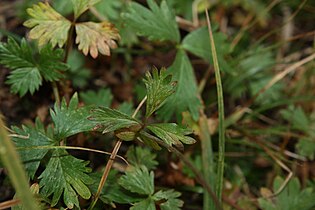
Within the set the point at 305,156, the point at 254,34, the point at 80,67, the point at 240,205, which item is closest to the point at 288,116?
the point at 305,156

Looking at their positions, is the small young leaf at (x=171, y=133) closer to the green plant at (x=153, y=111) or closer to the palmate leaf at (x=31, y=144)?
the green plant at (x=153, y=111)

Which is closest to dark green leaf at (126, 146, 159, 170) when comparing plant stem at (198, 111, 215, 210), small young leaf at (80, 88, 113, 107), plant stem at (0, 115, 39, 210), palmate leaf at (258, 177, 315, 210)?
plant stem at (198, 111, 215, 210)

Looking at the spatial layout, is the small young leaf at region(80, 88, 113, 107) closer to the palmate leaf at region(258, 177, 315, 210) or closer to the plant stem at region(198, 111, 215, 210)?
the plant stem at region(198, 111, 215, 210)

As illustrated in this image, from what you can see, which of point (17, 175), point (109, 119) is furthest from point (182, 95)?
point (17, 175)

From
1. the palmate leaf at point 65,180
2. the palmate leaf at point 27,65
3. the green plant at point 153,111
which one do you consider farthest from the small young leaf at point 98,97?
the palmate leaf at point 65,180

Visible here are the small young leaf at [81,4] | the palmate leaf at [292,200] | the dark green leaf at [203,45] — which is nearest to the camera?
the small young leaf at [81,4]

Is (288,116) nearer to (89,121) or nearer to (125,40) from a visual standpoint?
(125,40)
